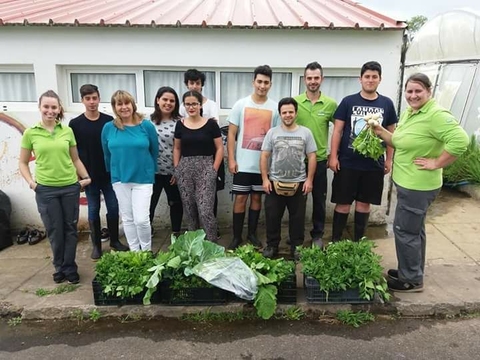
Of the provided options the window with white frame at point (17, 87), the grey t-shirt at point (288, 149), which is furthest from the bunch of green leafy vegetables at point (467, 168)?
the window with white frame at point (17, 87)

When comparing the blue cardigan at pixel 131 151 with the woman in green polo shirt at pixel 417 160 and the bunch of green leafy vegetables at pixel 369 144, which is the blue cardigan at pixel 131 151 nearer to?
the bunch of green leafy vegetables at pixel 369 144

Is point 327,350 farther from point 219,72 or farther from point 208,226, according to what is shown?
point 219,72

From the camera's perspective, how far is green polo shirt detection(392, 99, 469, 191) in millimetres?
3172

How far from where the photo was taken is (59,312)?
357 cm

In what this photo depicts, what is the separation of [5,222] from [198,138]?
2.91 metres

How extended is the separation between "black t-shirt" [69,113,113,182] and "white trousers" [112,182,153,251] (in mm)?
394

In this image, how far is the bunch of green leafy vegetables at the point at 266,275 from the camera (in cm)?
332

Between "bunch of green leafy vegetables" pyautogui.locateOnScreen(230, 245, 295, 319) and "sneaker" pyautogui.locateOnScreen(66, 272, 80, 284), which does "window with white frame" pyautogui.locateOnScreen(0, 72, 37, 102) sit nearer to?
"sneaker" pyautogui.locateOnScreen(66, 272, 80, 284)

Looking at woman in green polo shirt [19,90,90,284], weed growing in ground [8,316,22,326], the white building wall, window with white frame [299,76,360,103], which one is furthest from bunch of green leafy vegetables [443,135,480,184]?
weed growing in ground [8,316,22,326]

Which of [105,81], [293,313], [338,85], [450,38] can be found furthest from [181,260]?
[450,38]

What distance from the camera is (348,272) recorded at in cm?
340

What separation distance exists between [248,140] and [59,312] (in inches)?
94.6

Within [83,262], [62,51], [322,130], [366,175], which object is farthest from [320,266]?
[62,51]

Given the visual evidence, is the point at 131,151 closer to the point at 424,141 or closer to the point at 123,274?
the point at 123,274
